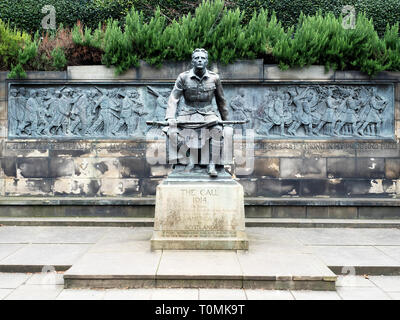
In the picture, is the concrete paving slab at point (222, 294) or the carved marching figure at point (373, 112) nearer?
the concrete paving slab at point (222, 294)

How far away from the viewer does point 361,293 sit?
15.4 ft

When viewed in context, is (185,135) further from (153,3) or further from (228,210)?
(153,3)

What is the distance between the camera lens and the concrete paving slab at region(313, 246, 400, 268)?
5.51m

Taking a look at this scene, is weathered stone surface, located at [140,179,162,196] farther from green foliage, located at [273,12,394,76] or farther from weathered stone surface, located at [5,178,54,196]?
green foliage, located at [273,12,394,76]

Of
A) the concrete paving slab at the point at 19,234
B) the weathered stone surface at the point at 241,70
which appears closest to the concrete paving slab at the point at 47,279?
the concrete paving slab at the point at 19,234

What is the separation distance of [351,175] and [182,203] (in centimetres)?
560

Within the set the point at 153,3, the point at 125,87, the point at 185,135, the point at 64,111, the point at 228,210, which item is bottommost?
the point at 228,210

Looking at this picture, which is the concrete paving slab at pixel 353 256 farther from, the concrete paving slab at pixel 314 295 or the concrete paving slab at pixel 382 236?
the concrete paving slab at pixel 314 295

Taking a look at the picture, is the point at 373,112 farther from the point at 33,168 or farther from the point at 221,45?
the point at 33,168

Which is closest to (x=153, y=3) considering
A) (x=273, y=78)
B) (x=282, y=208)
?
(x=273, y=78)

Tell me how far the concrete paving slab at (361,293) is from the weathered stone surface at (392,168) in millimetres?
5563

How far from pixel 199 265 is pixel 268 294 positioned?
3.42ft

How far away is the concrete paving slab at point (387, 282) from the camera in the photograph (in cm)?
487

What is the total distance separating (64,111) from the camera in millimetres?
9750
